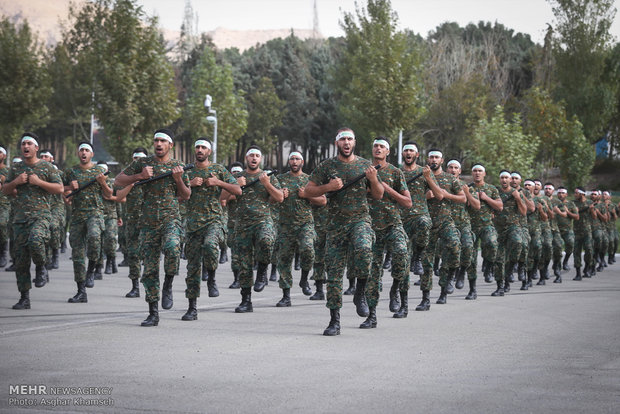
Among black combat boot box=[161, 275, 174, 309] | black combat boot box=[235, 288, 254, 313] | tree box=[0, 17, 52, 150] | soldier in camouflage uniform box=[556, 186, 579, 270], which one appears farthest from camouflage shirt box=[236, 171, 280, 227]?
tree box=[0, 17, 52, 150]

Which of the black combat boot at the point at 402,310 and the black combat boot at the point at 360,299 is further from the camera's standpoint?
the black combat boot at the point at 402,310

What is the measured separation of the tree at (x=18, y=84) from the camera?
40.0 metres

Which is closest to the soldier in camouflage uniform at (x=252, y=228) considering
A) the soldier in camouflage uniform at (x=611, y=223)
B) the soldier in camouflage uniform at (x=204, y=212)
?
the soldier in camouflage uniform at (x=204, y=212)

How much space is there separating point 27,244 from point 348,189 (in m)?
4.57

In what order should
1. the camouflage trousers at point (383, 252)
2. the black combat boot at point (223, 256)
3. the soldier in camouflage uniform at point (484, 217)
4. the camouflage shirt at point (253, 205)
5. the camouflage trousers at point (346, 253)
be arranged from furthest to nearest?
the black combat boot at point (223, 256) < the soldier in camouflage uniform at point (484, 217) < the camouflage shirt at point (253, 205) < the camouflage trousers at point (383, 252) < the camouflage trousers at point (346, 253)

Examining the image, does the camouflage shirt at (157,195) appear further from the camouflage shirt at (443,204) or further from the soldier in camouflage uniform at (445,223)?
the camouflage shirt at (443,204)

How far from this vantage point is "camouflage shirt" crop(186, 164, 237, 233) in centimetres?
1172

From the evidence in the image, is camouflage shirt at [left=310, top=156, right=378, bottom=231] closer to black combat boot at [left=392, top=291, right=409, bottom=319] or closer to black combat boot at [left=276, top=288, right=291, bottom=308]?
black combat boot at [left=392, top=291, right=409, bottom=319]

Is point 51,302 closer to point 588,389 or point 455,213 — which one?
point 455,213

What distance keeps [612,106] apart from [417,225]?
47.1 m

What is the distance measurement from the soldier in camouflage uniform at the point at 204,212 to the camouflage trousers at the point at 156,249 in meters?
0.75

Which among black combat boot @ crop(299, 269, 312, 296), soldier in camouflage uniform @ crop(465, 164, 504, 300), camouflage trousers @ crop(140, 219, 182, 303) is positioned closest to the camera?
camouflage trousers @ crop(140, 219, 182, 303)

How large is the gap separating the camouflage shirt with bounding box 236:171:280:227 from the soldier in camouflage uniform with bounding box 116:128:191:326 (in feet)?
7.51

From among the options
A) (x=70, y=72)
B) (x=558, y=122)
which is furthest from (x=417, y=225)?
(x=70, y=72)
